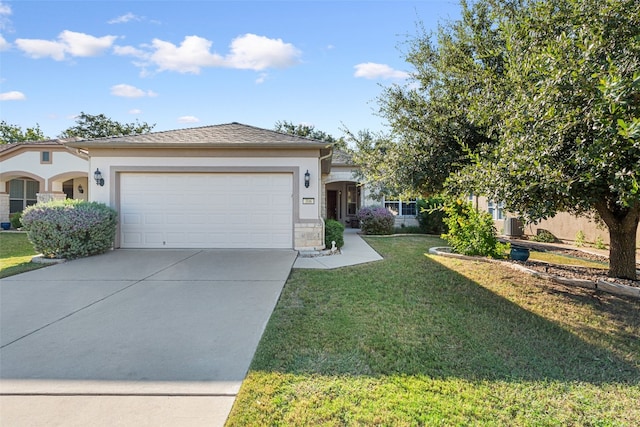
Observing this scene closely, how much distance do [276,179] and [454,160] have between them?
16.6ft

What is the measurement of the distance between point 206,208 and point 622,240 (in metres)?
9.83

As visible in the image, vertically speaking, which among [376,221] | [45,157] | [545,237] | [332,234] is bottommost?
[545,237]

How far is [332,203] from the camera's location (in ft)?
64.6

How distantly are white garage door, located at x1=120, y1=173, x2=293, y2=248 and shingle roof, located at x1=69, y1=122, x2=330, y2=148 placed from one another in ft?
3.05

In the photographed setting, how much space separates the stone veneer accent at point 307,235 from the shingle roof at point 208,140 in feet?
7.55

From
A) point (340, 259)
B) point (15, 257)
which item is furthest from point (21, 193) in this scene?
point (340, 259)

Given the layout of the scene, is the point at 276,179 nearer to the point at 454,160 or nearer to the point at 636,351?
the point at 454,160

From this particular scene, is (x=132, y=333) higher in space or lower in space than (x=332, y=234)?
lower

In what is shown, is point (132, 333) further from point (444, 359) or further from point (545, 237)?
point (545, 237)

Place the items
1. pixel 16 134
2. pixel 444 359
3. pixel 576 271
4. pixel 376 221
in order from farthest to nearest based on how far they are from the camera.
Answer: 1. pixel 16 134
2. pixel 376 221
3. pixel 576 271
4. pixel 444 359

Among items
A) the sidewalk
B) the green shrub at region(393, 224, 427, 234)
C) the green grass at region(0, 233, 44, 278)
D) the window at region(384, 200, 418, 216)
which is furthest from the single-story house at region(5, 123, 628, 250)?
the window at region(384, 200, 418, 216)

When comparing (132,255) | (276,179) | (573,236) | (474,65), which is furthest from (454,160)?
(573,236)

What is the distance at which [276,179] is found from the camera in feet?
30.8

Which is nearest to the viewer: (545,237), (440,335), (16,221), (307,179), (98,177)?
(440,335)
